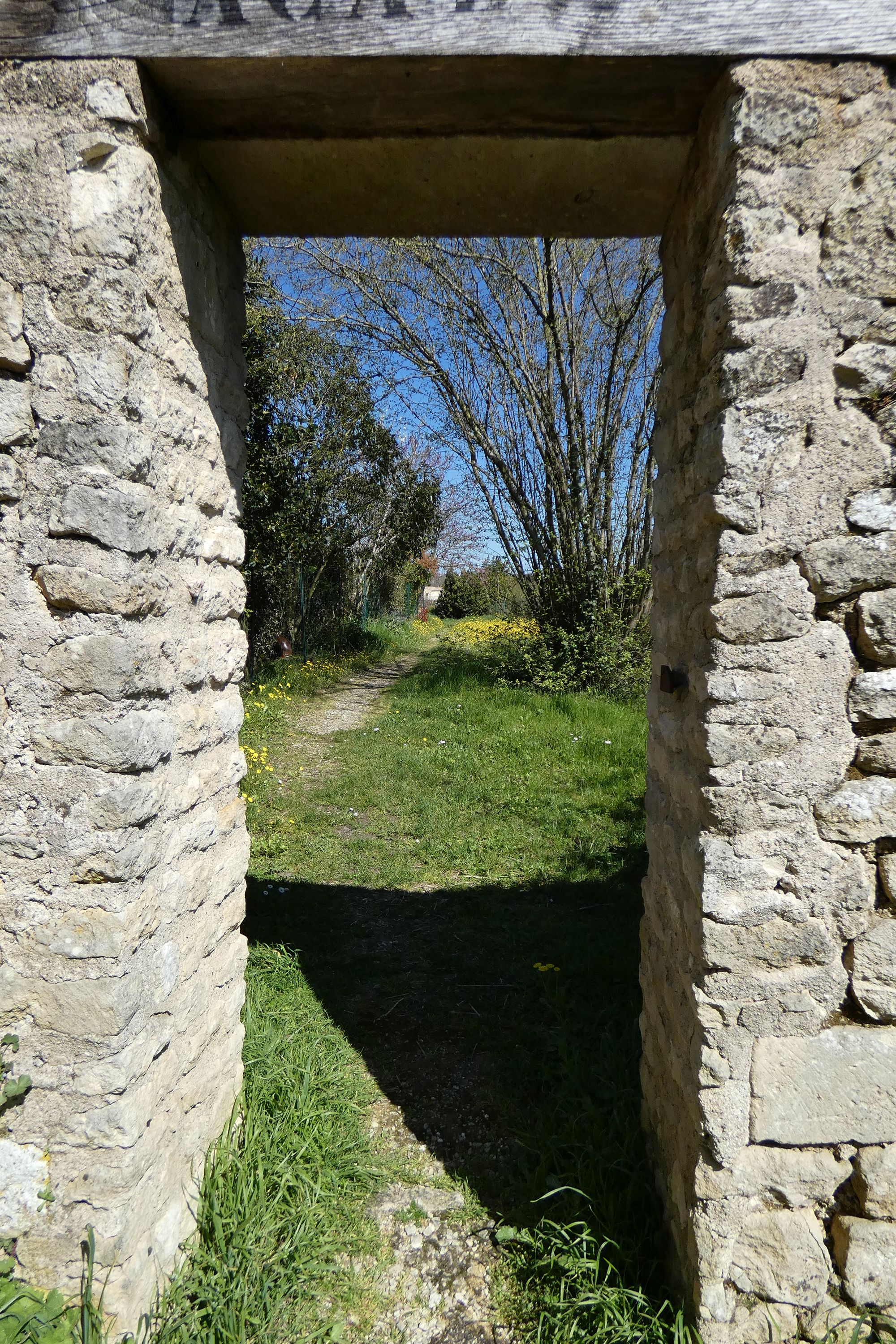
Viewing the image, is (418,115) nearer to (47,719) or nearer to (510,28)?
(510,28)

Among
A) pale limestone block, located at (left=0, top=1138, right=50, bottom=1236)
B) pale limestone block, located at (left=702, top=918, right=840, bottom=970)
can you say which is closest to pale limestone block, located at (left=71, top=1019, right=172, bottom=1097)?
pale limestone block, located at (left=0, top=1138, right=50, bottom=1236)

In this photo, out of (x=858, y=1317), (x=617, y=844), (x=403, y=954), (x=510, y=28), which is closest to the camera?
(x=510, y=28)

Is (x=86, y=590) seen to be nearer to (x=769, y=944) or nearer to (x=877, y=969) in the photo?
(x=769, y=944)

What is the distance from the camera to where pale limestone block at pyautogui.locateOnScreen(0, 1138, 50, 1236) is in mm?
1456

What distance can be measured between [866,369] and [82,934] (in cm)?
207

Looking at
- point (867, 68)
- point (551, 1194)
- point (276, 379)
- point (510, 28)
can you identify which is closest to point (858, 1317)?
point (551, 1194)

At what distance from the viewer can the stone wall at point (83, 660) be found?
1.41 metres

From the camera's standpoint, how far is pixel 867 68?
4.68 ft

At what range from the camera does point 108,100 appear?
1417 mm

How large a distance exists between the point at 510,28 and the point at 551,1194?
2.94 meters

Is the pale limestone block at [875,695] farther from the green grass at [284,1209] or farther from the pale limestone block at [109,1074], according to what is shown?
the green grass at [284,1209]

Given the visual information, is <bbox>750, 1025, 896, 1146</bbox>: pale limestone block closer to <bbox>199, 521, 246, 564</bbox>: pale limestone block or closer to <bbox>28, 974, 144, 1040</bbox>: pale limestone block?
<bbox>28, 974, 144, 1040</bbox>: pale limestone block

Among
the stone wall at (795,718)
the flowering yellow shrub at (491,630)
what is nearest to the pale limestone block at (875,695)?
the stone wall at (795,718)

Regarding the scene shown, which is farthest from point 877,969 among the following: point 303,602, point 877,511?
point 303,602
